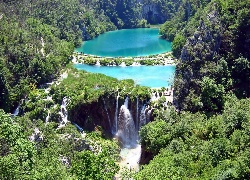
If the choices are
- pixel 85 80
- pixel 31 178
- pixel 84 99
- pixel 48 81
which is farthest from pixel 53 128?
pixel 31 178

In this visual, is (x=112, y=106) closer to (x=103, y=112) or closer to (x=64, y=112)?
(x=103, y=112)

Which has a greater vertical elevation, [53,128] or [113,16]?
[113,16]

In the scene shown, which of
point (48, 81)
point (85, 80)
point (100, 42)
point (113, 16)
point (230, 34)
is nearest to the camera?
point (230, 34)

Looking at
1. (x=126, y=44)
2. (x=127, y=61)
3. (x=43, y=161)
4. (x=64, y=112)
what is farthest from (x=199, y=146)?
(x=126, y=44)

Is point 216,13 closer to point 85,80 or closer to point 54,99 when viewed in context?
point 85,80

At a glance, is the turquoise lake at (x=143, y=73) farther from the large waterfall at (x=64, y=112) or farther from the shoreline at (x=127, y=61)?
the large waterfall at (x=64, y=112)

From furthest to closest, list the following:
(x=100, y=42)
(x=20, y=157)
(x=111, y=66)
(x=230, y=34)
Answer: (x=100, y=42) → (x=111, y=66) → (x=230, y=34) → (x=20, y=157)
